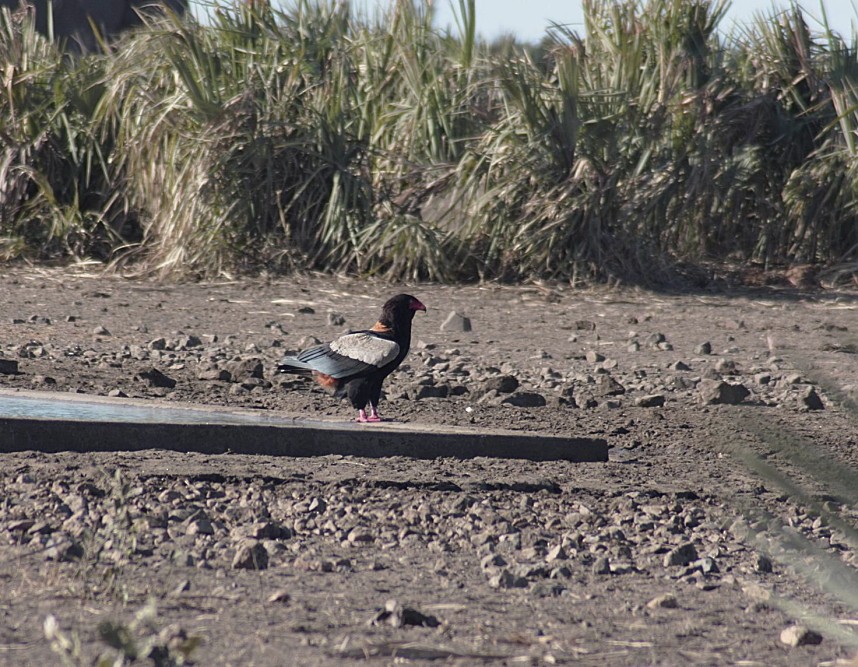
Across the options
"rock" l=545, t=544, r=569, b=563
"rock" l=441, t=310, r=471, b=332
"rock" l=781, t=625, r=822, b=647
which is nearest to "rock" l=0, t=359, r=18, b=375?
"rock" l=441, t=310, r=471, b=332

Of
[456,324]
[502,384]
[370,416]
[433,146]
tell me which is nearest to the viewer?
[370,416]

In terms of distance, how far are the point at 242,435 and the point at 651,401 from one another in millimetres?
2297

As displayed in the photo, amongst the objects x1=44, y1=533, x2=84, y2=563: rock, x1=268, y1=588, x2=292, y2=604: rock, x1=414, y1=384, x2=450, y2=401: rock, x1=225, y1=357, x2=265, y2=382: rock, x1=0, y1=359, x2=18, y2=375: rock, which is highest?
x1=268, y1=588, x2=292, y2=604: rock

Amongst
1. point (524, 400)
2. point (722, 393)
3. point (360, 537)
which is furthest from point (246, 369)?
point (360, 537)

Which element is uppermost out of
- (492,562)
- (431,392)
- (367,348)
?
(367,348)

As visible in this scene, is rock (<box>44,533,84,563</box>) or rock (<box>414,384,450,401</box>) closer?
rock (<box>44,533,84,563</box>)

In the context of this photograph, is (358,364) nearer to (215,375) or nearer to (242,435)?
(242,435)

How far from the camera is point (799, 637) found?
2.96m

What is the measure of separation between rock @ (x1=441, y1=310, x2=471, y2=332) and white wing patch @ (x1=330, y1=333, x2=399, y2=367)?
2.98 meters

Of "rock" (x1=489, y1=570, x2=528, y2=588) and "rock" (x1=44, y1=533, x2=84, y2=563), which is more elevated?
"rock" (x1=489, y1=570, x2=528, y2=588)

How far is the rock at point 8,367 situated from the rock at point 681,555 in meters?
3.96

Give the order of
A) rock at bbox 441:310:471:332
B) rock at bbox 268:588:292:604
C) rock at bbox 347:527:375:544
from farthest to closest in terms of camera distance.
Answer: rock at bbox 441:310:471:332 < rock at bbox 347:527:375:544 < rock at bbox 268:588:292:604

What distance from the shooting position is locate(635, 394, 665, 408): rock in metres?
6.44

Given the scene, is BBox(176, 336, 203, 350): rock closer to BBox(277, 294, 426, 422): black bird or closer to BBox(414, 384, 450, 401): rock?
BBox(414, 384, 450, 401): rock
